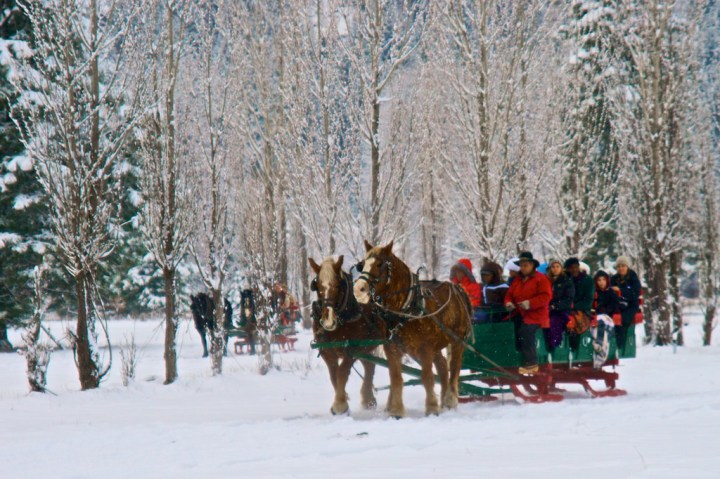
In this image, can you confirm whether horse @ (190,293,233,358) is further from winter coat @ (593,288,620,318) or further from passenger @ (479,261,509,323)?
winter coat @ (593,288,620,318)

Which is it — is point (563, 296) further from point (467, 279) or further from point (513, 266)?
point (467, 279)

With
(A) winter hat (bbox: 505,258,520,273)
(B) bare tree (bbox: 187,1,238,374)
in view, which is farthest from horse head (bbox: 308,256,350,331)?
(B) bare tree (bbox: 187,1,238,374)

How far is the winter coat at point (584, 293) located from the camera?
11.7m

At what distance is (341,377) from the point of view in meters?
9.72

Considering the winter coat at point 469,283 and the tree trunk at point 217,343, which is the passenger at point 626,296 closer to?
the winter coat at point 469,283

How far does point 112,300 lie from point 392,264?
112ft

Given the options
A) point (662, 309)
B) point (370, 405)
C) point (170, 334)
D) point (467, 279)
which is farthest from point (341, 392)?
point (662, 309)

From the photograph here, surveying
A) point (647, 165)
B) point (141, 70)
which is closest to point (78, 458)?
point (141, 70)

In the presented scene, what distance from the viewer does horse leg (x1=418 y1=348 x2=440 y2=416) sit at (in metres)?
9.43

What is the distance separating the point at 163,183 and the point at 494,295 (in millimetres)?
6652

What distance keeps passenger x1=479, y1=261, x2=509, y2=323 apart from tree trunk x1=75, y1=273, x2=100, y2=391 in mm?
6442

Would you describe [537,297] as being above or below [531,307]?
above

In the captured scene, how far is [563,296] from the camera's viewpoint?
1159 cm

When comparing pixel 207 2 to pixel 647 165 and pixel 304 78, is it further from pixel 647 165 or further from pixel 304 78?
pixel 647 165
